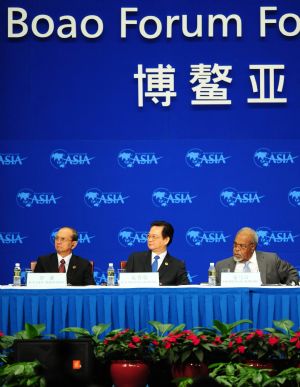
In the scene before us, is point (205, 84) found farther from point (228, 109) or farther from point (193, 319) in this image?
point (193, 319)

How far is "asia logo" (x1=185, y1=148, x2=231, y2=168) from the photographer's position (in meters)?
8.02

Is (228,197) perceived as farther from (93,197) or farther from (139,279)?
(139,279)

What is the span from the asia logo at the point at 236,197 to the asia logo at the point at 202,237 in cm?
27

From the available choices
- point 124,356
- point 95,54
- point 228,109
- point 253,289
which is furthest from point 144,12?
point 124,356

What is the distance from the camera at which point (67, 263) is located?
663 centimetres

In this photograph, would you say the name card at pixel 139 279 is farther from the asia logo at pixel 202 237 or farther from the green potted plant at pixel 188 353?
the asia logo at pixel 202 237

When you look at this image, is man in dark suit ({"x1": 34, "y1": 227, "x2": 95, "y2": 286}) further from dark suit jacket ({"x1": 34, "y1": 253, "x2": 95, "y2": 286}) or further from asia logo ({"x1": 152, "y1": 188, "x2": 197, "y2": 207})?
asia logo ({"x1": 152, "y1": 188, "x2": 197, "y2": 207})

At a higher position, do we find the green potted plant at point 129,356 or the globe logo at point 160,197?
the globe logo at point 160,197

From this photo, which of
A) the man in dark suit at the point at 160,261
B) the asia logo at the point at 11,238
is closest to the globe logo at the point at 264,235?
the man in dark suit at the point at 160,261

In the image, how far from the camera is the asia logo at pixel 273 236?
7953 millimetres

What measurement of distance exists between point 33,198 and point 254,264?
236 centimetres

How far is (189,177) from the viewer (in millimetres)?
8016

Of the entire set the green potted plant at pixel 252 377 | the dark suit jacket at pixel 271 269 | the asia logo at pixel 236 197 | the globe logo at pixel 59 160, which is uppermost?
the globe logo at pixel 59 160

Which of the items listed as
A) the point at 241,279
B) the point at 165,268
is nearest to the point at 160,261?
the point at 165,268
